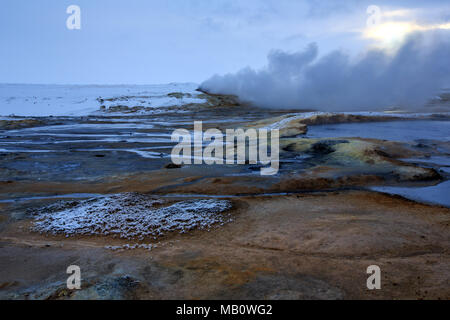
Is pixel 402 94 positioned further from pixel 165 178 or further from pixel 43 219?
pixel 43 219

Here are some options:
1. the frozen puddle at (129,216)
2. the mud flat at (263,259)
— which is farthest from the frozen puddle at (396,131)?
the frozen puddle at (129,216)

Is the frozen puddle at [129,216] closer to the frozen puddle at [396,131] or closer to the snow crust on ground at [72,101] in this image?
the frozen puddle at [396,131]

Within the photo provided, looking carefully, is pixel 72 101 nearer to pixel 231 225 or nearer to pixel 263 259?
pixel 231 225

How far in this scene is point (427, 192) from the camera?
7633 mm

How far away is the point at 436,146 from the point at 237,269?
468 inches

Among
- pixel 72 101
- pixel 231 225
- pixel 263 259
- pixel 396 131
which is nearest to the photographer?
pixel 263 259

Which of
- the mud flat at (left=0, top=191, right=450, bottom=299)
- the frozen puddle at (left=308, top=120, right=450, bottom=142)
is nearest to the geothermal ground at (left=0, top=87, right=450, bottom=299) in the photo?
the mud flat at (left=0, top=191, right=450, bottom=299)

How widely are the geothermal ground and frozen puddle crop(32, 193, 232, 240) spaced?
1.2 inches

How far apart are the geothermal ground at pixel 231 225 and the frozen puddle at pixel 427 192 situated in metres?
0.04

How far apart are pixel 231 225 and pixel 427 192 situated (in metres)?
4.72

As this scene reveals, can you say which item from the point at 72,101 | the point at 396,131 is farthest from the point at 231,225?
the point at 72,101

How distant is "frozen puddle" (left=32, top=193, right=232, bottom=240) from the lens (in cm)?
585

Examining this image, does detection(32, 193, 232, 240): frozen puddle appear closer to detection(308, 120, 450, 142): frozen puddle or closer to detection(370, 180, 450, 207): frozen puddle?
detection(370, 180, 450, 207): frozen puddle
